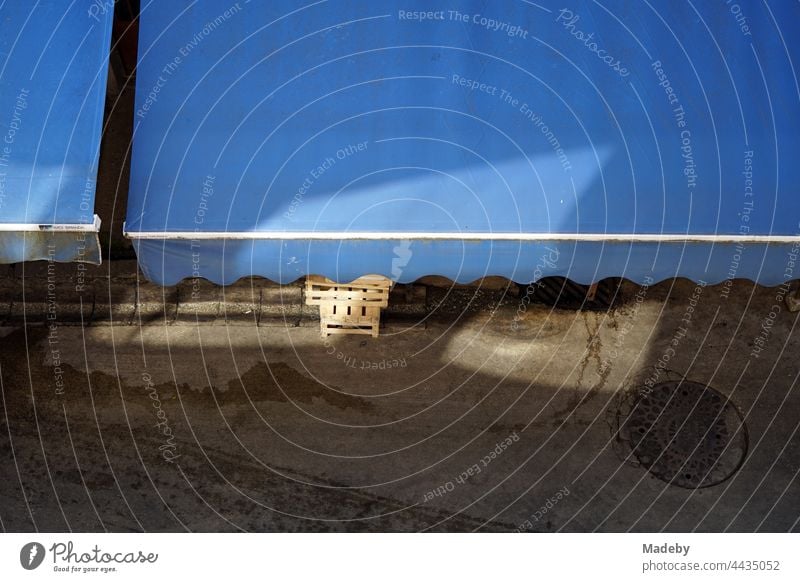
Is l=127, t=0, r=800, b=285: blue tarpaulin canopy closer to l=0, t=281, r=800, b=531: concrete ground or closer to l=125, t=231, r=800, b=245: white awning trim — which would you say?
l=125, t=231, r=800, b=245: white awning trim

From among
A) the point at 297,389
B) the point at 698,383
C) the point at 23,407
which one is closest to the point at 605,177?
the point at 698,383

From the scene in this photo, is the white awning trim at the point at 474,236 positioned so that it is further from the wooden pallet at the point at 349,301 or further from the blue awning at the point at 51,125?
the wooden pallet at the point at 349,301

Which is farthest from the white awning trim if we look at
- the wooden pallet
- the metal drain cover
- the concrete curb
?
the metal drain cover

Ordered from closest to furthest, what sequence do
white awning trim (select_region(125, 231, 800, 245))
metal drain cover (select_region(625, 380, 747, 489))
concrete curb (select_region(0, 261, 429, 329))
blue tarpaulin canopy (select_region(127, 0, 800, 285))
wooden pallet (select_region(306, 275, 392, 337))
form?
white awning trim (select_region(125, 231, 800, 245)), blue tarpaulin canopy (select_region(127, 0, 800, 285)), wooden pallet (select_region(306, 275, 392, 337)), metal drain cover (select_region(625, 380, 747, 489)), concrete curb (select_region(0, 261, 429, 329))

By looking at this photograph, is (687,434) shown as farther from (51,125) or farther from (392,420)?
(51,125)

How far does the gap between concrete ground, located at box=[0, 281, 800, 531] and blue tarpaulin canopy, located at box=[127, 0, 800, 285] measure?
2.23 meters

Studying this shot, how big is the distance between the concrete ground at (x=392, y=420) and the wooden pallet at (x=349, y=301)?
0.28 m

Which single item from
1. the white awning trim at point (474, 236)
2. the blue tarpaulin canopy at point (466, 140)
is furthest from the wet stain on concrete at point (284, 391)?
the white awning trim at point (474, 236)

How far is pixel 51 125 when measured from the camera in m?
8.07

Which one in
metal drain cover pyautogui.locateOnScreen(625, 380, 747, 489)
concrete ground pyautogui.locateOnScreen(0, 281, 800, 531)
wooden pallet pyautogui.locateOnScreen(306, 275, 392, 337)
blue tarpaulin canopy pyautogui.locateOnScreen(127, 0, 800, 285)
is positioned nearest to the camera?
blue tarpaulin canopy pyautogui.locateOnScreen(127, 0, 800, 285)

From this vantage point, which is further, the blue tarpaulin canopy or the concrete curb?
the concrete curb

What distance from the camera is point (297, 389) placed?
32.8 feet

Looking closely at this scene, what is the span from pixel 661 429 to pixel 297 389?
478 cm

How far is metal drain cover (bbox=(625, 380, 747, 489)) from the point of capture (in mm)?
9891
